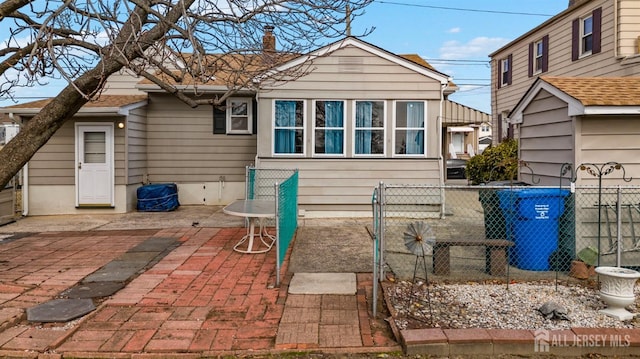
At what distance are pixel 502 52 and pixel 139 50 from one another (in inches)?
742

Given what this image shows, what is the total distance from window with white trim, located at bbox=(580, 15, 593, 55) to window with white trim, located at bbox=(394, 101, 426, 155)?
7098mm

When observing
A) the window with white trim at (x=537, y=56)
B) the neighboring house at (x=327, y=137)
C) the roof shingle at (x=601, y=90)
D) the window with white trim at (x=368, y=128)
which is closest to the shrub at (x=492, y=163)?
the window with white trim at (x=537, y=56)

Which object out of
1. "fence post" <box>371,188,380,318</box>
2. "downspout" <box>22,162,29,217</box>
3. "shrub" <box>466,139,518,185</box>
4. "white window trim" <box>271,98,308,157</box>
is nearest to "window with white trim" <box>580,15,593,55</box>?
"shrub" <box>466,139,518,185</box>

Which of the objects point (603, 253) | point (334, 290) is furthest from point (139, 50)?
point (603, 253)

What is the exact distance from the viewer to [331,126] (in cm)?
1029

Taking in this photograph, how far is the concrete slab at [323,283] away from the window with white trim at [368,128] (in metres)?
5.04

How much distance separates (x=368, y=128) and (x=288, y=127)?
73.8 inches

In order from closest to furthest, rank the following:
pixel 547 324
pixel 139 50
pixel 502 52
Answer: pixel 547 324 < pixel 139 50 < pixel 502 52

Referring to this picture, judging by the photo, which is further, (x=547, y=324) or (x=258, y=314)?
(x=258, y=314)

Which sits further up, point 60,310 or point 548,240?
point 548,240

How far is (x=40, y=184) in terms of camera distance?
35.2ft

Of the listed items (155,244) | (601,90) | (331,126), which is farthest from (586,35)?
(155,244)

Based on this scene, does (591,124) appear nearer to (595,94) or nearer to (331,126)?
(595,94)

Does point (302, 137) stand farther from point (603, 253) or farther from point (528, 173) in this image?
point (603, 253)
